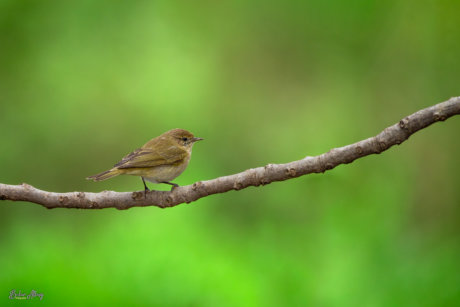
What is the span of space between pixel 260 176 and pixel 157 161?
118 centimetres

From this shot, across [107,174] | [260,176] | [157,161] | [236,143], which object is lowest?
[260,176]

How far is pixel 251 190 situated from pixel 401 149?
1.70 metres

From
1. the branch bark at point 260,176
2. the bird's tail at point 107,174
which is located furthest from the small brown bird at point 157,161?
the branch bark at point 260,176

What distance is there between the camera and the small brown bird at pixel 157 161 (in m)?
3.29

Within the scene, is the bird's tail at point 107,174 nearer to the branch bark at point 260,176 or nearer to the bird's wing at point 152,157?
the bird's wing at point 152,157

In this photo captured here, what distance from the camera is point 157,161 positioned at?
336cm

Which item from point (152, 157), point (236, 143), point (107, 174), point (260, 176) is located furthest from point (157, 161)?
point (236, 143)

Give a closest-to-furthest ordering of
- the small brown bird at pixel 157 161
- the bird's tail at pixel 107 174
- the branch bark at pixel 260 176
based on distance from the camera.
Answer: the branch bark at pixel 260 176
the bird's tail at pixel 107 174
the small brown bird at pixel 157 161

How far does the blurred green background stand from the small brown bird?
3.77ft

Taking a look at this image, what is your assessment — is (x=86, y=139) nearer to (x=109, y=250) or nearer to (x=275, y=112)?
(x=109, y=250)

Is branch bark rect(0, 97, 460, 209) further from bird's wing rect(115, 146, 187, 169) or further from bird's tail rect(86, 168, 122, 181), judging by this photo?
bird's wing rect(115, 146, 187, 169)

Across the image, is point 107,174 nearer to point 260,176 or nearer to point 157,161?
point 157,161

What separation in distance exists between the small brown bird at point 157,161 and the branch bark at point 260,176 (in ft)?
1.85

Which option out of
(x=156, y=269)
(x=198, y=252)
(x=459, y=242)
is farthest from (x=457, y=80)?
(x=156, y=269)
